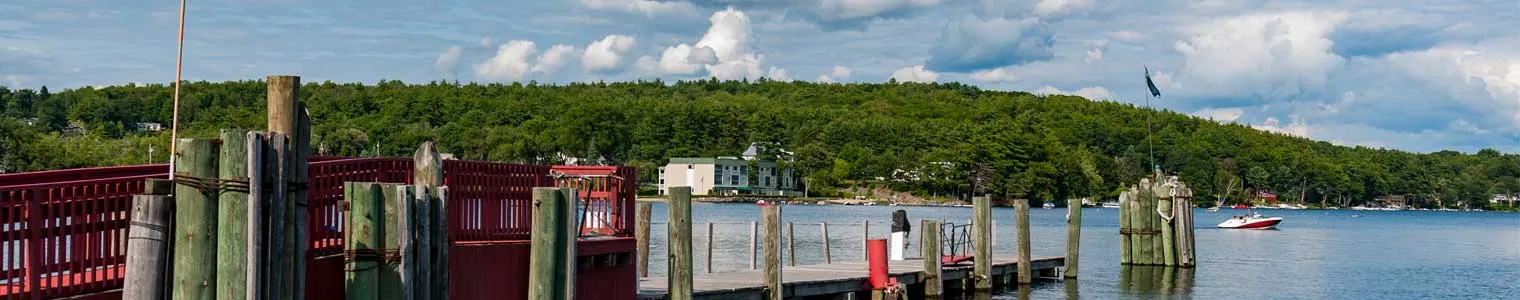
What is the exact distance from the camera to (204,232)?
10.4 metres

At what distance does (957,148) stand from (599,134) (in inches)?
1857

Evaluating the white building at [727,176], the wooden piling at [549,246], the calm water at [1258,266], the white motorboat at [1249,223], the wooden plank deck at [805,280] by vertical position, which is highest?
the white building at [727,176]

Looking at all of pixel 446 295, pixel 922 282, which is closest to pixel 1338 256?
pixel 922 282

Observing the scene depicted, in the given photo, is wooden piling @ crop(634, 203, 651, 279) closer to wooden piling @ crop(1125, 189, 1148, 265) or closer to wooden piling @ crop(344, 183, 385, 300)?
wooden piling @ crop(344, 183, 385, 300)

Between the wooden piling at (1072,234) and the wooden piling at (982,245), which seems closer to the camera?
the wooden piling at (982,245)

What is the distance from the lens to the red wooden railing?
10039mm

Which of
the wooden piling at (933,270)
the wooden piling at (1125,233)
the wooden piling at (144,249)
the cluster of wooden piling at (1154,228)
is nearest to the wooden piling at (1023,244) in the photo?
the wooden piling at (933,270)

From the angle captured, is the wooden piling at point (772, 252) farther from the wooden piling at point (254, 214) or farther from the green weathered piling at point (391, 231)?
the wooden piling at point (254, 214)

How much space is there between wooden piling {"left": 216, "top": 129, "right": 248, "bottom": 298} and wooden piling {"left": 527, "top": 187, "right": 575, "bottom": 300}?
5.25 metres

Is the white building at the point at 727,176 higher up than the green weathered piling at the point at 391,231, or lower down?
higher up

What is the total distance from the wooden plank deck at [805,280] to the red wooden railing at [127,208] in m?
2.94

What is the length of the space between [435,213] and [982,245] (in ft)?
62.0

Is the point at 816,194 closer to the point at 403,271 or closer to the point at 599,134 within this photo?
the point at 599,134

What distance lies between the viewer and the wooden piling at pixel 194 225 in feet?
34.0
